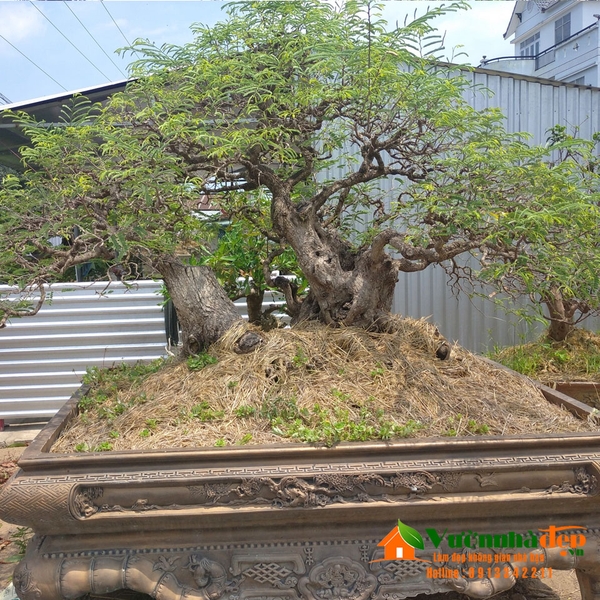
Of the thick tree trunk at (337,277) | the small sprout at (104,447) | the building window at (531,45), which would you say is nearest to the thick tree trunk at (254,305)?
the thick tree trunk at (337,277)

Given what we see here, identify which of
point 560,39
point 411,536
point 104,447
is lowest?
point 411,536

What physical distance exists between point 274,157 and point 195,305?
0.69 meters

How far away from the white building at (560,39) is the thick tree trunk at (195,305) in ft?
13.7

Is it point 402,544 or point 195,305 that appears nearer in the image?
point 402,544

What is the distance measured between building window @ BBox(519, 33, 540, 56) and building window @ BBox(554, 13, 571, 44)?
59cm

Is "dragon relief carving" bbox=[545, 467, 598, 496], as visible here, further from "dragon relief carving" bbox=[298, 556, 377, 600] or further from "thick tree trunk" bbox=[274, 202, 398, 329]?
"thick tree trunk" bbox=[274, 202, 398, 329]

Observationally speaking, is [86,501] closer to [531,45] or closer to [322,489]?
[322,489]

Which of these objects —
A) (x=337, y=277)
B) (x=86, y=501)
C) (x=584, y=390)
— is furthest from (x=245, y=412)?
(x=584, y=390)

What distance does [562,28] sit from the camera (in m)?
6.70

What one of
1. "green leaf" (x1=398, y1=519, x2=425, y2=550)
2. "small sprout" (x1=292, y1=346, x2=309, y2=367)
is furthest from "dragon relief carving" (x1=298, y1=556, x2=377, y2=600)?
"small sprout" (x1=292, y1=346, x2=309, y2=367)

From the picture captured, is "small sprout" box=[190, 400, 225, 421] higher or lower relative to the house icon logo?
higher

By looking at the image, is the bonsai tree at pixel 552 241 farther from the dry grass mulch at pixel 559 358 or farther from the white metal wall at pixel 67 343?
the white metal wall at pixel 67 343

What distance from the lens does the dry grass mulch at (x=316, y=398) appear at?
157 centimetres

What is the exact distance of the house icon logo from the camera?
141 cm
